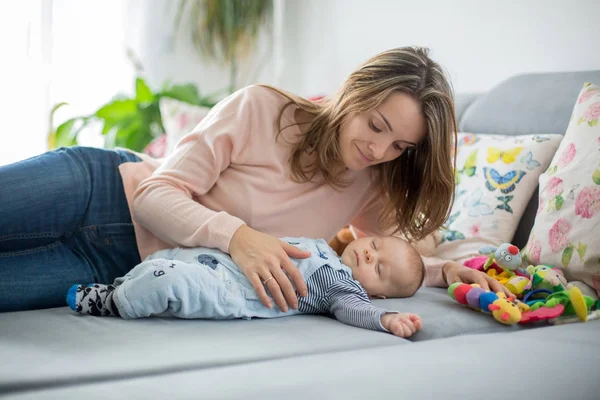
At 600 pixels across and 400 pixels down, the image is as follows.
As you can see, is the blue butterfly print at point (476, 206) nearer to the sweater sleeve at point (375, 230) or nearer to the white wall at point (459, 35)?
the sweater sleeve at point (375, 230)

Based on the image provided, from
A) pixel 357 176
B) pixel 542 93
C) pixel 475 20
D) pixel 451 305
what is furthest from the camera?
pixel 475 20

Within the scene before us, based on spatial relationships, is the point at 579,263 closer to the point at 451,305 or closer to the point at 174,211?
the point at 451,305

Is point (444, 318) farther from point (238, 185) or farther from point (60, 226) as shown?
point (60, 226)

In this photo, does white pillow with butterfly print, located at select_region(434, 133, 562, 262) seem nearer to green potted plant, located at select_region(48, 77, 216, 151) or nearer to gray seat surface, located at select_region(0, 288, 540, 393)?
gray seat surface, located at select_region(0, 288, 540, 393)

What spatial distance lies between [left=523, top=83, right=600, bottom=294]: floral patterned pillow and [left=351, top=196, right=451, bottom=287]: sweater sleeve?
0.70 feet

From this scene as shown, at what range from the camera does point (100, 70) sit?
11.8ft

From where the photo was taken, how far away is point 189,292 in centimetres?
123

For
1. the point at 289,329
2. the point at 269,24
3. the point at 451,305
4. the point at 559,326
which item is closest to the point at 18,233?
the point at 289,329

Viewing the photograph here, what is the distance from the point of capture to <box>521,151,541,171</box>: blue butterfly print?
1.74 metres

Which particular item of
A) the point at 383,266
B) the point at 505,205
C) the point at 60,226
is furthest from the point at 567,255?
the point at 60,226

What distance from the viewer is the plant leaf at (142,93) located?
129 inches

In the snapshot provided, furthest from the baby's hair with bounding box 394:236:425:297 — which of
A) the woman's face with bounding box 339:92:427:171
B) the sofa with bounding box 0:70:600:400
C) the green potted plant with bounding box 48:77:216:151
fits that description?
the green potted plant with bounding box 48:77:216:151

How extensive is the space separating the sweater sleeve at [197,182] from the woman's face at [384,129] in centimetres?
25

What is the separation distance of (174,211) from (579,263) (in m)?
0.85
